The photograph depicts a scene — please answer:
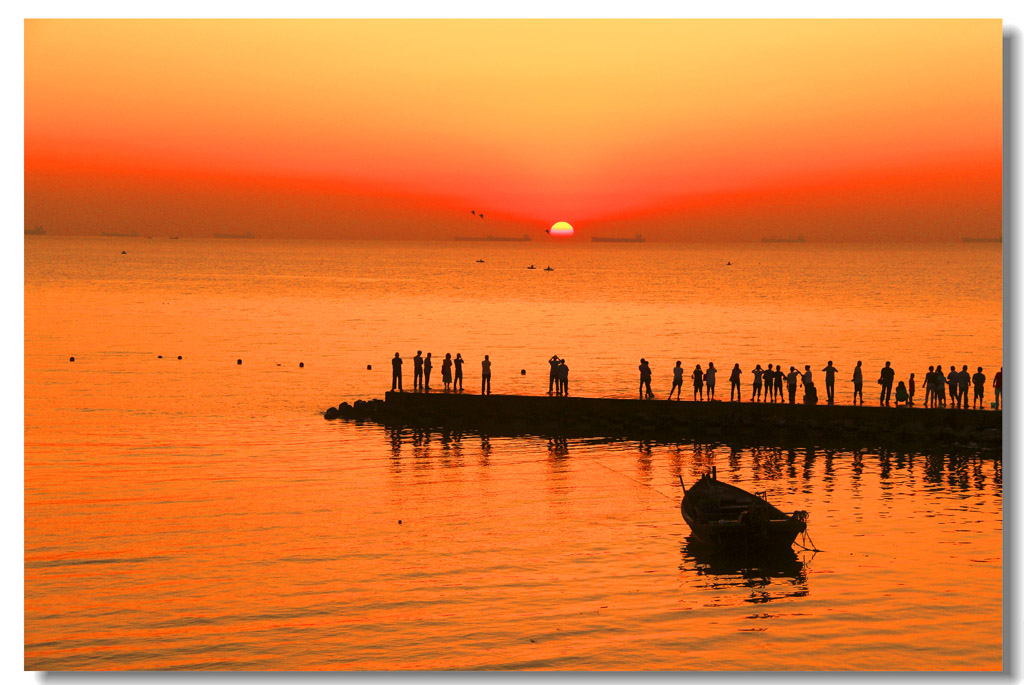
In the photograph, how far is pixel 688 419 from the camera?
38156 mm

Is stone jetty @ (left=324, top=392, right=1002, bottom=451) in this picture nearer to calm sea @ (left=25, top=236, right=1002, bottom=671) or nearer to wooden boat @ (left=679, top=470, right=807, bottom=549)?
calm sea @ (left=25, top=236, right=1002, bottom=671)

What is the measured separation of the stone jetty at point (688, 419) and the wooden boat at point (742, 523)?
1326 cm

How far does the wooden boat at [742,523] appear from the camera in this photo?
73.9ft

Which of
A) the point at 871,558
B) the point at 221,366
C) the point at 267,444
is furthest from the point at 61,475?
the point at 221,366

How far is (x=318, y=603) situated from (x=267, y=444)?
59.3ft

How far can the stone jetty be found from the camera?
35.1 m

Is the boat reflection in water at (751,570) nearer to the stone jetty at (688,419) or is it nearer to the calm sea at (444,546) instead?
the calm sea at (444,546)

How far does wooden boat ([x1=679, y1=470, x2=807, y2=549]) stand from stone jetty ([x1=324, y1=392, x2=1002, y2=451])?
1326cm

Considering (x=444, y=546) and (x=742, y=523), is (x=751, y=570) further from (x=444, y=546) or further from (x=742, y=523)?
(x=444, y=546)

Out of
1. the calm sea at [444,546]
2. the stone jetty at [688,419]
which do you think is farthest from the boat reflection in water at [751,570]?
the stone jetty at [688,419]

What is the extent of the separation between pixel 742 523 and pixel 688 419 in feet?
50.7

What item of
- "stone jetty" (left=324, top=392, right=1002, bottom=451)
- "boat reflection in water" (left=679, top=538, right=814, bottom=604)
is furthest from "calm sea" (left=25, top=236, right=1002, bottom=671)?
"stone jetty" (left=324, top=392, right=1002, bottom=451)
